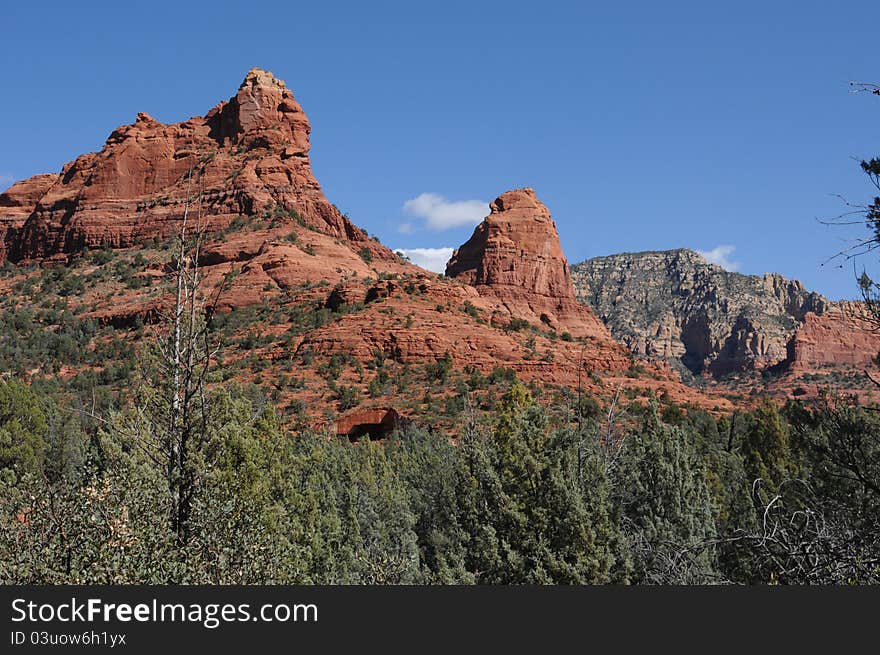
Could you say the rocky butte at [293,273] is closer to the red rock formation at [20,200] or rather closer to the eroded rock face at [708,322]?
the red rock formation at [20,200]

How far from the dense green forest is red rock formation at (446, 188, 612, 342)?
69046 millimetres

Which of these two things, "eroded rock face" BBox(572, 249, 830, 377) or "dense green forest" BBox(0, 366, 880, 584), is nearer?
"dense green forest" BBox(0, 366, 880, 584)

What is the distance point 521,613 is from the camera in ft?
26.0

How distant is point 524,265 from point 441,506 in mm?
87121

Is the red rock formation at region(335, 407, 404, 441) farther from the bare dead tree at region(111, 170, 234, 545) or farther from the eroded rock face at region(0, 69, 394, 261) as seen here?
the bare dead tree at region(111, 170, 234, 545)

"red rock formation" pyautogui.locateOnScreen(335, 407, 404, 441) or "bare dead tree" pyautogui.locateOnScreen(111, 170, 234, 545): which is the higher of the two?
"red rock formation" pyautogui.locateOnScreen(335, 407, 404, 441)

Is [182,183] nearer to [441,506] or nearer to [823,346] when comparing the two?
[441,506]

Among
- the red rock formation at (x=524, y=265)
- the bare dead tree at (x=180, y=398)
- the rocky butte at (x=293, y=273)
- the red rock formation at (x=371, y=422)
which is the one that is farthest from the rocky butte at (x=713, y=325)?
the bare dead tree at (x=180, y=398)

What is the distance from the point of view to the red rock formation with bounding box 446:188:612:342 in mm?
109312

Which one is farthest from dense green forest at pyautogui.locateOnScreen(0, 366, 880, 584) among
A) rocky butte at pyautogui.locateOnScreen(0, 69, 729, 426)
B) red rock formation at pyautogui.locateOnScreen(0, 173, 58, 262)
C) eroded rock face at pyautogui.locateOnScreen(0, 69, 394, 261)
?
red rock formation at pyautogui.locateOnScreen(0, 173, 58, 262)

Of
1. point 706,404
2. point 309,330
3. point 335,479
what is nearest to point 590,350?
point 706,404

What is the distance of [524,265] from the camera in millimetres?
112688

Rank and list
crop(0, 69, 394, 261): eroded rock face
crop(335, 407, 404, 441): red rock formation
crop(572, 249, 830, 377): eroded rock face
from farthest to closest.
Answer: crop(572, 249, 830, 377): eroded rock face, crop(0, 69, 394, 261): eroded rock face, crop(335, 407, 404, 441): red rock formation

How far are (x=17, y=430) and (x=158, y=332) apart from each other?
972 inches
